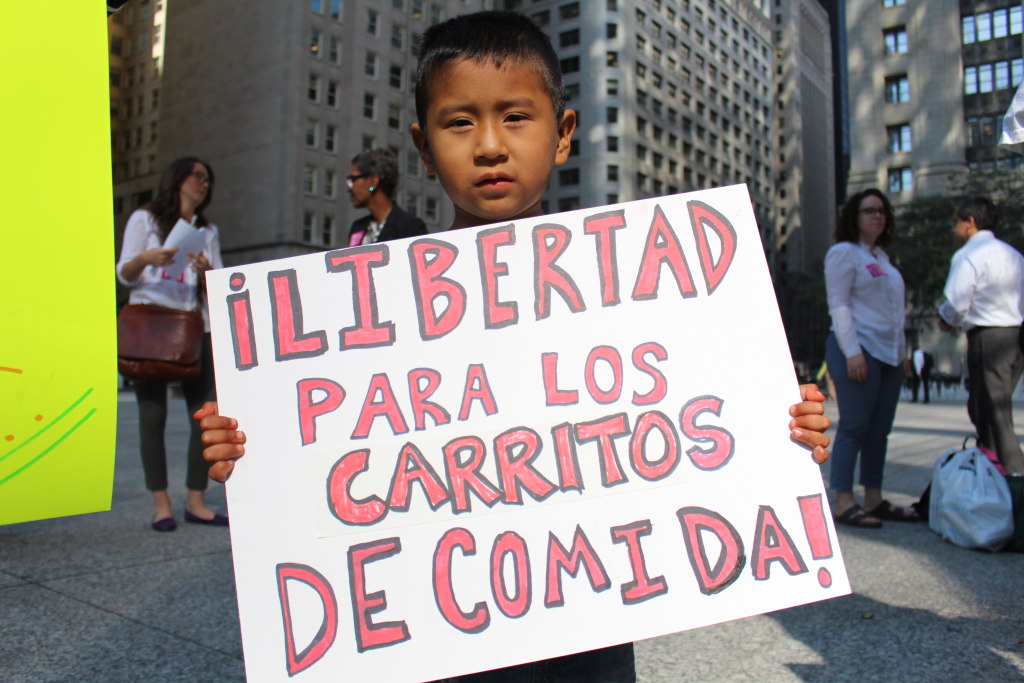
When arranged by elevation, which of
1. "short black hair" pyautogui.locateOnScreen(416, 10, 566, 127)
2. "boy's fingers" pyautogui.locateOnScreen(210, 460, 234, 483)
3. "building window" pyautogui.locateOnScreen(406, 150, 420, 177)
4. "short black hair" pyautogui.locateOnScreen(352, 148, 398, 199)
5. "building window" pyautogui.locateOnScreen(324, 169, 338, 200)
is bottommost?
"boy's fingers" pyautogui.locateOnScreen(210, 460, 234, 483)

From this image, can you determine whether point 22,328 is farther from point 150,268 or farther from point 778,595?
point 150,268

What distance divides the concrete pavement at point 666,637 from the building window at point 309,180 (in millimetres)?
37583

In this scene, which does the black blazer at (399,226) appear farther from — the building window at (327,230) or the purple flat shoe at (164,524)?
the building window at (327,230)

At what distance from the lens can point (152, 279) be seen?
364 centimetres

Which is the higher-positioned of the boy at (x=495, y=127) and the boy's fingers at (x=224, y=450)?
the boy at (x=495, y=127)

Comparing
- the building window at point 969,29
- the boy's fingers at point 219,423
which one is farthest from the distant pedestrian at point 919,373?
the building window at point 969,29

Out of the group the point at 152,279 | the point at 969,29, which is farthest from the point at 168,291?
the point at 969,29

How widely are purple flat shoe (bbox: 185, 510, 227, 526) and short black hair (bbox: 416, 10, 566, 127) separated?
2.80 meters

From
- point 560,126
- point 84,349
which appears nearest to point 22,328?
point 84,349

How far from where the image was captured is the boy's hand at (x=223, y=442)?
1236mm

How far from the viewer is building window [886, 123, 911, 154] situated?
38.4 metres

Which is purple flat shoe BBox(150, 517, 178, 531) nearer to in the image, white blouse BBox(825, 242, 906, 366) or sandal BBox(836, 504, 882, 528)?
sandal BBox(836, 504, 882, 528)

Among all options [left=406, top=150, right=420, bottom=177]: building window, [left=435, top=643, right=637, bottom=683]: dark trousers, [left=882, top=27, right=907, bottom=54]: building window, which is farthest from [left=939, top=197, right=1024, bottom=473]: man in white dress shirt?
[left=406, top=150, right=420, bottom=177]: building window

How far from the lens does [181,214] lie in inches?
151
